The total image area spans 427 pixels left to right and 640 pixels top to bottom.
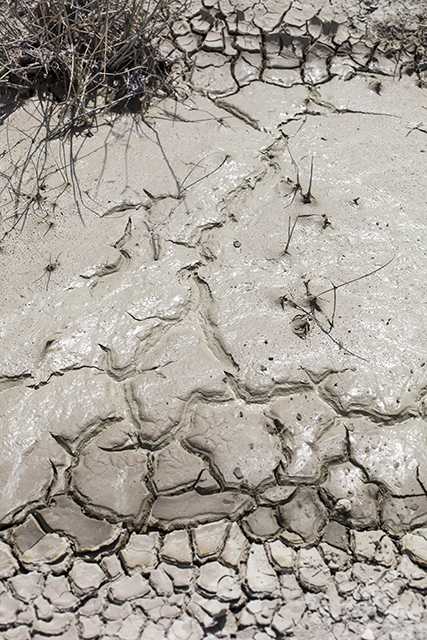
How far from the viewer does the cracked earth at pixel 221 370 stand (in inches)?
63.4

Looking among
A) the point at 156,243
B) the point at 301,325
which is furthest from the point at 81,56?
the point at 301,325

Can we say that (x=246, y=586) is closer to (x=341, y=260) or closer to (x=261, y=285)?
(x=261, y=285)

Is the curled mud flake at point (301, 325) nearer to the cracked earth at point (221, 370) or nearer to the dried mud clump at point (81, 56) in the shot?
the cracked earth at point (221, 370)

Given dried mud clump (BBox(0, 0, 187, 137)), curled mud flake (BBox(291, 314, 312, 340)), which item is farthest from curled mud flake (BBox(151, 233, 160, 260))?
dried mud clump (BBox(0, 0, 187, 137))

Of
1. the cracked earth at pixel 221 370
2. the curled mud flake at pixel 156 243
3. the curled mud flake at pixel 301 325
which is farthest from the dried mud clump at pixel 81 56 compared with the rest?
the curled mud flake at pixel 301 325

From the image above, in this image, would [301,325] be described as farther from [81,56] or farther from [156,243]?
[81,56]

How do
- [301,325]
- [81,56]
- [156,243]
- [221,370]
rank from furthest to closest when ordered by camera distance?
[81,56], [156,243], [301,325], [221,370]

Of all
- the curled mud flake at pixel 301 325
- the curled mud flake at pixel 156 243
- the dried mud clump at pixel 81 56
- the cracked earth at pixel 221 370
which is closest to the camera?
the cracked earth at pixel 221 370

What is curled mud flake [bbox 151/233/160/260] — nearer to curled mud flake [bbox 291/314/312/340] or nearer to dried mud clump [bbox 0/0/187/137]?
curled mud flake [bbox 291/314/312/340]

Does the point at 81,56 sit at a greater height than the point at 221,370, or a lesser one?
greater

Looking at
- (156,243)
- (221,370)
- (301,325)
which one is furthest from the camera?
(156,243)

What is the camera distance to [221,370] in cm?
198

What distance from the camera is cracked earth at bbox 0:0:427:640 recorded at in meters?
1.61

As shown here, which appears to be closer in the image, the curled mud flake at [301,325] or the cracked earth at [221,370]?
the cracked earth at [221,370]
